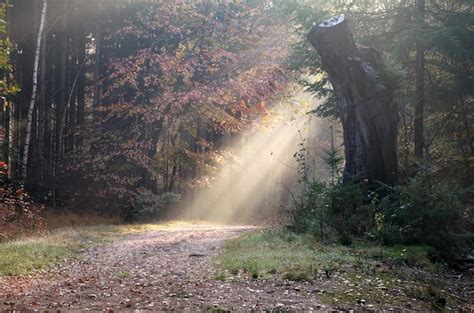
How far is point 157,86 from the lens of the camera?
2359 cm

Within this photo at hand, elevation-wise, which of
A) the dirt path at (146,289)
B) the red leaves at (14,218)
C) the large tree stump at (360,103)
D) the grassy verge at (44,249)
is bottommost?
the dirt path at (146,289)

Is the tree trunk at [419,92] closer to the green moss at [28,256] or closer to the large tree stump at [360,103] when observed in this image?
the large tree stump at [360,103]

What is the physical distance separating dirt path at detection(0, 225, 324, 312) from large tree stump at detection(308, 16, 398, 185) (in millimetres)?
4872

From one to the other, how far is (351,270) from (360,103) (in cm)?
580

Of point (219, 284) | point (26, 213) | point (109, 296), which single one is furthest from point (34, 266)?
point (26, 213)

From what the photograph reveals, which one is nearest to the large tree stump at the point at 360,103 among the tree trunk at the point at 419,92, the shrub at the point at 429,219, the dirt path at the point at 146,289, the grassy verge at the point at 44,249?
the shrub at the point at 429,219

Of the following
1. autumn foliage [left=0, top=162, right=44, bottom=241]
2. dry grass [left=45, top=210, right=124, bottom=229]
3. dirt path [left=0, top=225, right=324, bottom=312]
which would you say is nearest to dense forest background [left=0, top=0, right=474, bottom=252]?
dry grass [left=45, top=210, right=124, bottom=229]

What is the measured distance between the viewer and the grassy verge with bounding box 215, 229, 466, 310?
693cm

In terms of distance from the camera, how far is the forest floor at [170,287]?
6566 millimetres

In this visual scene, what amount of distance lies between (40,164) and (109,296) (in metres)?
17.6

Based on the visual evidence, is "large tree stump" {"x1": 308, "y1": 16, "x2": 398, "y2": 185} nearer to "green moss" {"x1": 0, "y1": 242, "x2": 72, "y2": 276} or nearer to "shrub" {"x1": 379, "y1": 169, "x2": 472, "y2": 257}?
"shrub" {"x1": 379, "y1": 169, "x2": 472, "y2": 257}

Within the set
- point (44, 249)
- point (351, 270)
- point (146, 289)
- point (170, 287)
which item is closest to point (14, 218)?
point (44, 249)

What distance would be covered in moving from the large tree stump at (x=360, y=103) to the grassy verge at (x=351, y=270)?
3.03 meters

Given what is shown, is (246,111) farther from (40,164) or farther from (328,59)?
(328,59)
